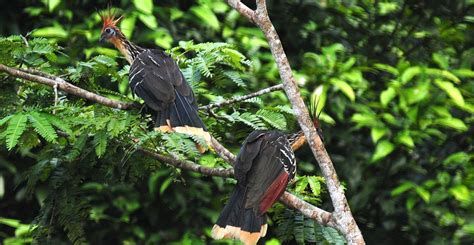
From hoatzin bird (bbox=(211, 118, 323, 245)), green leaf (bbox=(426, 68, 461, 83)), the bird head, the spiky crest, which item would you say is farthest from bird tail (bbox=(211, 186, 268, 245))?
green leaf (bbox=(426, 68, 461, 83))

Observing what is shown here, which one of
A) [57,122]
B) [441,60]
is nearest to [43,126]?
[57,122]

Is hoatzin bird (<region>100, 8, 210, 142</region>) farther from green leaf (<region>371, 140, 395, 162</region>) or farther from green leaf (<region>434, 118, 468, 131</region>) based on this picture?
green leaf (<region>434, 118, 468, 131</region>)

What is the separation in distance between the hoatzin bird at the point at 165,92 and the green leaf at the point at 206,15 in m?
0.96

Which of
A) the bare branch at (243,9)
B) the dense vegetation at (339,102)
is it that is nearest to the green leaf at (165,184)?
the dense vegetation at (339,102)

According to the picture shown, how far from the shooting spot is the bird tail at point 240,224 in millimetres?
3619

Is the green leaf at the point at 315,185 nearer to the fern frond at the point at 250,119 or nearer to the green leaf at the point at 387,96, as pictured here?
the fern frond at the point at 250,119

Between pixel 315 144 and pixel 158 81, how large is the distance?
1004 mm

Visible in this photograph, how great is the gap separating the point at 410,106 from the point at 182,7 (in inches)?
62.9

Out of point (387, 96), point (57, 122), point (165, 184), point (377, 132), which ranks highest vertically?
point (57, 122)

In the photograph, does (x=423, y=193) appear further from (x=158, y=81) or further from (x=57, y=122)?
(x=57, y=122)

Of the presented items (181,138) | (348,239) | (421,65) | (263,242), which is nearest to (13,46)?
(181,138)

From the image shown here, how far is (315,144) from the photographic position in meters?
3.39

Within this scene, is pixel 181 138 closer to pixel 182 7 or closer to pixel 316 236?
pixel 316 236

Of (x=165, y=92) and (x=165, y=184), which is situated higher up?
(x=165, y=92)
